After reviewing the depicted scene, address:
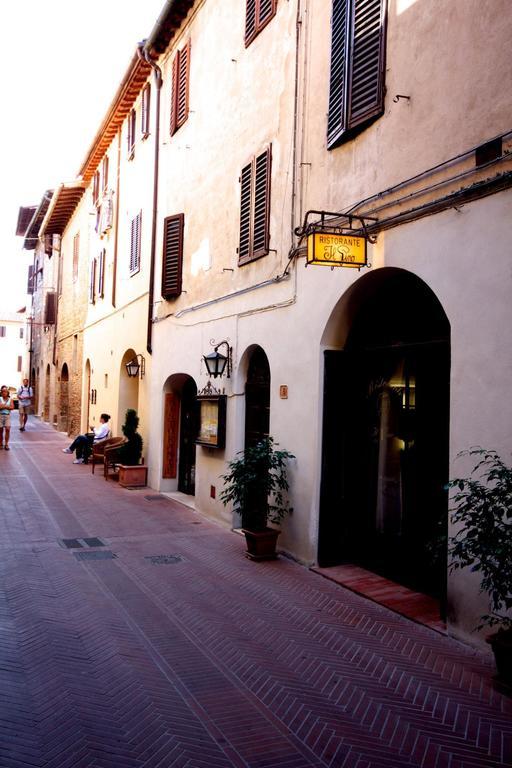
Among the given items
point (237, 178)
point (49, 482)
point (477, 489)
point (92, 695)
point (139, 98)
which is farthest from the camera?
point (139, 98)

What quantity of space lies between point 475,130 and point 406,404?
3.05 m

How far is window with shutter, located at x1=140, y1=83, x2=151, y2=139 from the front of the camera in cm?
1656

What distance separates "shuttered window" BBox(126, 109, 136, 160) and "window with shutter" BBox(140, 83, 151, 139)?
0.98 metres

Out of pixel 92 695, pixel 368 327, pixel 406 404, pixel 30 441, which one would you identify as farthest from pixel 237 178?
pixel 30 441

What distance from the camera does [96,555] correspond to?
27.8 feet

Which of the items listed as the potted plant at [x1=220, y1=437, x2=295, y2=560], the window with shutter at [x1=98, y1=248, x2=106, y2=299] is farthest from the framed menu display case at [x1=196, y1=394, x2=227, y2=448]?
the window with shutter at [x1=98, y1=248, x2=106, y2=299]

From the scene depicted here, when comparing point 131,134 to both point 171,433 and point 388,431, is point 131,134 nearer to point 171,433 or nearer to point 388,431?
point 171,433

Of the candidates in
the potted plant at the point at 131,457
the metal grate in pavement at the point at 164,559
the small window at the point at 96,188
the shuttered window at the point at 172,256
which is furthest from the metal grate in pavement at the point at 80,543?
the small window at the point at 96,188

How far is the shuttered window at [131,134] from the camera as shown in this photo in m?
17.9

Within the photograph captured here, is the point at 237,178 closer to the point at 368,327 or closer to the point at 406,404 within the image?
the point at 368,327

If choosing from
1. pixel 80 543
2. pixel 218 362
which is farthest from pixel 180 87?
pixel 80 543

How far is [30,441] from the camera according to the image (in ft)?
78.8

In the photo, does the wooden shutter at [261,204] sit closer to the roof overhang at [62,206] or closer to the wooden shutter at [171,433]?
the wooden shutter at [171,433]

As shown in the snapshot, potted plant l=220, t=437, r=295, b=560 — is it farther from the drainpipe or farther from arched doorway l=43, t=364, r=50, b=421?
arched doorway l=43, t=364, r=50, b=421
